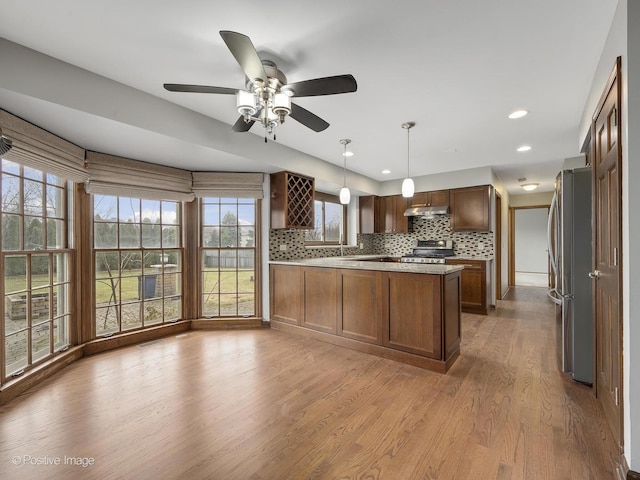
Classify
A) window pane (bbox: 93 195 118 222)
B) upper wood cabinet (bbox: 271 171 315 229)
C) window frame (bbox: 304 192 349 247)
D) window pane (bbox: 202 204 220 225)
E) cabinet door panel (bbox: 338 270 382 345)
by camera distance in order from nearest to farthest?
cabinet door panel (bbox: 338 270 382 345)
window pane (bbox: 93 195 118 222)
upper wood cabinet (bbox: 271 171 315 229)
window pane (bbox: 202 204 220 225)
window frame (bbox: 304 192 349 247)

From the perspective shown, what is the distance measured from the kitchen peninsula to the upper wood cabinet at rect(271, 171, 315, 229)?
0.60 metres

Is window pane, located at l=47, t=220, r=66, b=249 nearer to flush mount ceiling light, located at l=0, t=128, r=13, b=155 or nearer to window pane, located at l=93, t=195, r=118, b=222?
window pane, located at l=93, t=195, r=118, b=222

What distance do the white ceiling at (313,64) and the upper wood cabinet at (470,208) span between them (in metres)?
1.63

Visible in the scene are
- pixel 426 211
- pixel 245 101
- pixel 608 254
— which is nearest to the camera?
pixel 608 254

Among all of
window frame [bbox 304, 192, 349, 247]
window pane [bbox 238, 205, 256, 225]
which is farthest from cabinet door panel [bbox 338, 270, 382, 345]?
window frame [bbox 304, 192, 349, 247]

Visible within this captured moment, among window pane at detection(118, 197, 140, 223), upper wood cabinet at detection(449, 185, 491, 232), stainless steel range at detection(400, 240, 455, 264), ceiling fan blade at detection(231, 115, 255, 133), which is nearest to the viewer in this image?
ceiling fan blade at detection(231, 115, 255, 133)

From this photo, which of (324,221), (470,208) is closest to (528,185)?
(470,208)

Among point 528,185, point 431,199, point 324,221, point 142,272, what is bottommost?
point 142,272

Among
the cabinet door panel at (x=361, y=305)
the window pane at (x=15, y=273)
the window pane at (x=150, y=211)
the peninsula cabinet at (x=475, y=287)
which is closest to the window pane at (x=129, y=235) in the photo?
the window pane at (x=150, y=211)

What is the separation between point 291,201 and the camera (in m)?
4.00

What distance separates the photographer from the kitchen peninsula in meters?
2.74

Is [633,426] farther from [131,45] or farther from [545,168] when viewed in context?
[545,168]

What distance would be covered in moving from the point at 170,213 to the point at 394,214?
13.4 feet

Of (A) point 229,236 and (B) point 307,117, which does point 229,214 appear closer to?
(A) point 229,236
